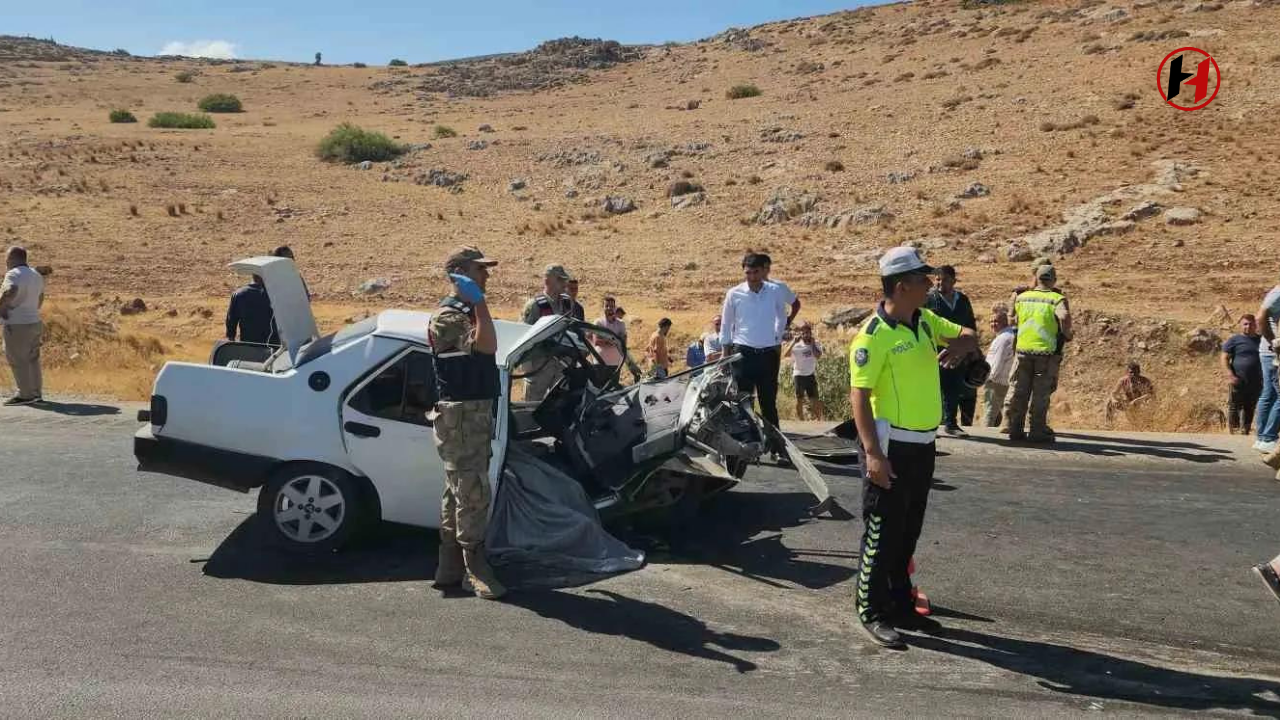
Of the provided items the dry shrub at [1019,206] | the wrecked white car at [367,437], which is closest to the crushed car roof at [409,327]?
the wrecked white car at [367,437]

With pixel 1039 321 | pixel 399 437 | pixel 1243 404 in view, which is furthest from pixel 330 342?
pixel 1243 404

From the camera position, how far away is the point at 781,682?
15.4 ft

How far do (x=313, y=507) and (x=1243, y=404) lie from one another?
10.2m

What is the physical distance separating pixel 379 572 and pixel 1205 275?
20.8 metres

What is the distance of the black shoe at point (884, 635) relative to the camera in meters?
5.06

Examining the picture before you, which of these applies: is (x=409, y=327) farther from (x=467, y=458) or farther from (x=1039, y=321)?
(x=1039, y=321)

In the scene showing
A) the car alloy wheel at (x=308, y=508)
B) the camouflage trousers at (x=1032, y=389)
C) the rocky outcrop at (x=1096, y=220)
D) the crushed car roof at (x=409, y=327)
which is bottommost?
the car alloy wheel at (x=308, y=508)

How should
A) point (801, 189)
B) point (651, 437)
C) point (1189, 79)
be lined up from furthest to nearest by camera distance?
point (1189, 79)
point (801, 189)
point (651, 437)

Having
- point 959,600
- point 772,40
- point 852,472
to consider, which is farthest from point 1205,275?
point 772,40

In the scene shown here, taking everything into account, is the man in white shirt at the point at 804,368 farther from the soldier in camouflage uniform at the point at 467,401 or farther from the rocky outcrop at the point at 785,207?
the rocky outcrop at the point at 785,207

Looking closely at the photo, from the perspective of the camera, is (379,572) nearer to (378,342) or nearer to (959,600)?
(378,342)

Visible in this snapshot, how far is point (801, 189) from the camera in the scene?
105 feet

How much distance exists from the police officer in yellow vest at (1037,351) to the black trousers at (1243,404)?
3314mm

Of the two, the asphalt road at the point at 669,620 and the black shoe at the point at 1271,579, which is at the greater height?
the black shoe at the point at 1271,579
